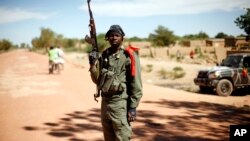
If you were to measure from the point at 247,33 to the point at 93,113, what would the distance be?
13353 millimetres

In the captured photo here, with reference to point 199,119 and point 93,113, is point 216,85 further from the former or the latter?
point 93,113

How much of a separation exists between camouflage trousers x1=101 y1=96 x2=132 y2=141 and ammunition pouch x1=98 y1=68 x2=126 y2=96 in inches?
4.5

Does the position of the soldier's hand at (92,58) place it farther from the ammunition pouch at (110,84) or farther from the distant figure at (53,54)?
the distant figure at (53,54)

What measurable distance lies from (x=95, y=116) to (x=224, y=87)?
643cm

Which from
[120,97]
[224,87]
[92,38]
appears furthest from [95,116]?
[224,87]

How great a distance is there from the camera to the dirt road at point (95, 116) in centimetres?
612

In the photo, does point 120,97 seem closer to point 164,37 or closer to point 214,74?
point 214,74

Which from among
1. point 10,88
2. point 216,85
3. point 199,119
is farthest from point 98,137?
point 10,88

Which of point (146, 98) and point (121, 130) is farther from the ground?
point (121, 130)

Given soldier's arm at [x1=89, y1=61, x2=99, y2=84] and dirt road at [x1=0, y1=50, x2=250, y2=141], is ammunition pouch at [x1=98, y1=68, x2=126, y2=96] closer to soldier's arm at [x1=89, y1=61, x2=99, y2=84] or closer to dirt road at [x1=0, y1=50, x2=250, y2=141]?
soldier's arm at [x1=89, y1=61, x2=99, y2=84]

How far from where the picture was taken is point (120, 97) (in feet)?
11.5

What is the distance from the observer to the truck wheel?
1180 centimetres

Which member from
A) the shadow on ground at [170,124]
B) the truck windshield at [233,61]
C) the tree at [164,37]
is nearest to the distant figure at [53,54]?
the shadow on ground at [170,124]

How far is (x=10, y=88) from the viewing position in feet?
42.6
